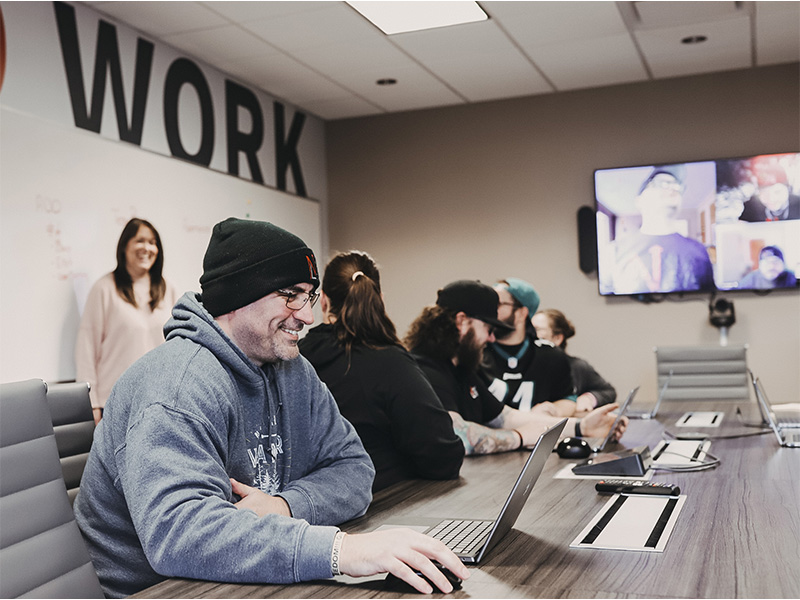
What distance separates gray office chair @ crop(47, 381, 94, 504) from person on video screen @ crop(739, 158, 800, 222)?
4620 mm

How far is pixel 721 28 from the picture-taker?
4465mm

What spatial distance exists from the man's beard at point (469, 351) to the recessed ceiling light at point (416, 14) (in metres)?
2.08

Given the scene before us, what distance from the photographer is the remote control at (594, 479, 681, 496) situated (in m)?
1.65

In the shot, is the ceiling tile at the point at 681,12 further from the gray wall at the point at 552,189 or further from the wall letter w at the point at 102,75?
the wall letter w at the point at 102,75

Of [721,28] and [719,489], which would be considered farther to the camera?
A: [721,28]

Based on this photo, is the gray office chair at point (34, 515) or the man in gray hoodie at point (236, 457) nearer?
the man in gray hoodie at point (236, 457)

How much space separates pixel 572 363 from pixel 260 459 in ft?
8.56

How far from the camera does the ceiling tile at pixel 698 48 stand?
4.47 metres

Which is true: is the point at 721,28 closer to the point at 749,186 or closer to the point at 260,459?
the point at 749,186

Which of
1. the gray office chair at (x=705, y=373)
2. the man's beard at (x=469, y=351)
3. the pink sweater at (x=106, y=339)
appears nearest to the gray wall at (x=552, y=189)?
the gray office chair at (x=705, y=373)

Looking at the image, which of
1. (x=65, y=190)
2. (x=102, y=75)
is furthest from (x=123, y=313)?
(x=102, y=75)

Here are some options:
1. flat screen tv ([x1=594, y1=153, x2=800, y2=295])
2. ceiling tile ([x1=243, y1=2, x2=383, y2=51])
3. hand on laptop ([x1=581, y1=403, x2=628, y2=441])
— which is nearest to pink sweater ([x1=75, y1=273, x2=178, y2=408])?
ceiling tile ([x1=243, y1=2, x2=383, y2=51])

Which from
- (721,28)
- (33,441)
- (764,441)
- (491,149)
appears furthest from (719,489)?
(491,149)

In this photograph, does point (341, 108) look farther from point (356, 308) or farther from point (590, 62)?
point (356, 308)
